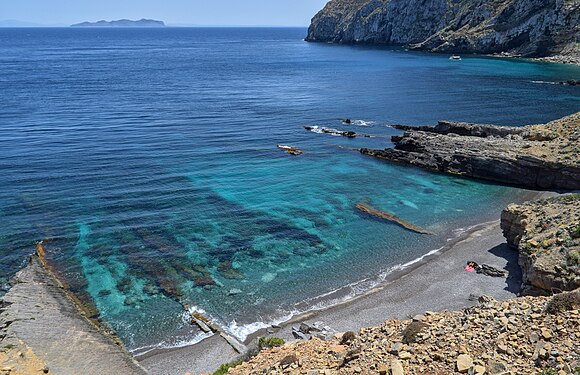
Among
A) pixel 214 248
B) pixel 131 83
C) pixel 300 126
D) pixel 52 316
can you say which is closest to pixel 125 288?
pixel 52 316

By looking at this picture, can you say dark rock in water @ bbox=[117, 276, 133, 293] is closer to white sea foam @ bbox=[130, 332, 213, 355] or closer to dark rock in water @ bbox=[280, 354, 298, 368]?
white sea foam @ bbox=[130, 332, 213, 355]

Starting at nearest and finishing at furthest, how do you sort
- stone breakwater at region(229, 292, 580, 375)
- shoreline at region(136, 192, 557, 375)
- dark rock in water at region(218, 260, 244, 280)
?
stone breakwater at region(229, 292, 580, 375)
shoreline at region(136, 192, 557, 375)
dark rock in water at region(218, 260, 244, 280)

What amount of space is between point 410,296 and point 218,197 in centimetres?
2395

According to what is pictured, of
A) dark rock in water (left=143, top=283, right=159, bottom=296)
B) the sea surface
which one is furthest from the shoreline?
dark rock in water (left=143, top=283, right=159, bottom=296)

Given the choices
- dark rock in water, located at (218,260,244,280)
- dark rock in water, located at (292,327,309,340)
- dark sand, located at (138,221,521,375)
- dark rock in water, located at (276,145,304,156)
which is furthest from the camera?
dark rock in water, located at (276,145,304,156)

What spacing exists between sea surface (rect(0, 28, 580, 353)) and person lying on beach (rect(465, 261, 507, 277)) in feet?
13.4

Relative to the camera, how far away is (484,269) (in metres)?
34.9

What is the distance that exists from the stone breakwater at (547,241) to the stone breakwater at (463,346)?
6440mm

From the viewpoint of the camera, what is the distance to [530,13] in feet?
544

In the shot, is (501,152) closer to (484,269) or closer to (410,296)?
(484,269)

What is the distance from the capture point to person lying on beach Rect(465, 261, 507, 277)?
34.2 metres

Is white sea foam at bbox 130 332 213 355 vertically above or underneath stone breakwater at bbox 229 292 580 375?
underneath

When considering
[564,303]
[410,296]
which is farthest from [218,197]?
[564,303]

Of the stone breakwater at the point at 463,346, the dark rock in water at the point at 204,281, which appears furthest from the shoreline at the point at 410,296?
the dark rock in water at the point at 204,281
